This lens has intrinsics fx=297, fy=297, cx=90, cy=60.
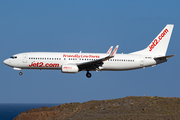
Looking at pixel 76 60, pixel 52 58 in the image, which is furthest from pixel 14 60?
pixel 76 60

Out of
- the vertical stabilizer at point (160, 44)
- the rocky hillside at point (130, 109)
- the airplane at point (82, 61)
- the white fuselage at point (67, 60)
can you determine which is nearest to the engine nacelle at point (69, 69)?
the airplane at point (82, 61)

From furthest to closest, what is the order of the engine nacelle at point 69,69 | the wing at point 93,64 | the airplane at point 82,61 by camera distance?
the airplane at point 82,61 < the engine nacelle at point 69,69 < the wing at point 93,64

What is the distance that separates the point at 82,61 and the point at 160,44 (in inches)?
627

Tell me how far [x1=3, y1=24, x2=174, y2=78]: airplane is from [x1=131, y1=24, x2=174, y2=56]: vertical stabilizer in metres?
0.76

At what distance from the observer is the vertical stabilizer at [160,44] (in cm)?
5550

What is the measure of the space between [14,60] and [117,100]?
62.1ft

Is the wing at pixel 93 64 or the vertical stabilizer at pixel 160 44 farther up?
the vertical stabilizer at pixel 160 44

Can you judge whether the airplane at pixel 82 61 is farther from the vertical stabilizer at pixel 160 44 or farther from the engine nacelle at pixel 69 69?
the vertical stabilizer at pixel 160 44

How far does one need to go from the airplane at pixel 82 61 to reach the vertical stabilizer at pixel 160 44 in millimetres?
759

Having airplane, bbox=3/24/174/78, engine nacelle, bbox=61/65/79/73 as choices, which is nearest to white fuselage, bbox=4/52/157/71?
airplane, bbox=3/24/174/78

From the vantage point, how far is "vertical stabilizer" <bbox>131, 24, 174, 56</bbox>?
55500mm

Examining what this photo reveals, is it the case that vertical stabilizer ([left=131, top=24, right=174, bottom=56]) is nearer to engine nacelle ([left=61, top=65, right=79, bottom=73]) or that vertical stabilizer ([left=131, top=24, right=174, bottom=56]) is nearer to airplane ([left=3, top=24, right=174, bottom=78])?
airplane ([left=3, top=24, right=174, bottom=78])

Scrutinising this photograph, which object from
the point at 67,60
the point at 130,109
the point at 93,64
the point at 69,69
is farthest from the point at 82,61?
the point at 130,109

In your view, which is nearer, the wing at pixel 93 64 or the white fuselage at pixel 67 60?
the wing at pixel 93 64
